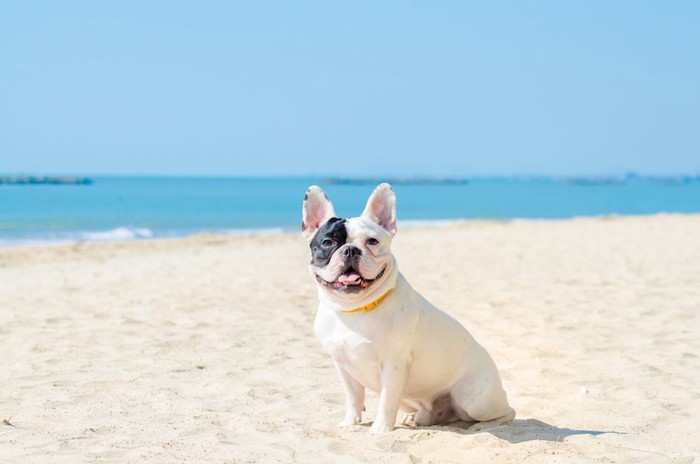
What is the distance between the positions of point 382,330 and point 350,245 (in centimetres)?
43

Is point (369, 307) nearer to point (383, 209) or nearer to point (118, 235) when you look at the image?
point (383, 209)

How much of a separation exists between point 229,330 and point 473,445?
158 inches

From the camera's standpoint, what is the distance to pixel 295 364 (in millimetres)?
6066

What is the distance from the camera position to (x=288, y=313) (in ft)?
27.3

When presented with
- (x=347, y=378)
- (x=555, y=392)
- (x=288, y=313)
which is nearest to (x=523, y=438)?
(x=347, y=378)

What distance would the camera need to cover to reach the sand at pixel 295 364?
3766 millimetres

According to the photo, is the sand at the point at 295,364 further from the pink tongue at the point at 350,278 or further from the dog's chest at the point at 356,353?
the pink tongue at the point at 350,278

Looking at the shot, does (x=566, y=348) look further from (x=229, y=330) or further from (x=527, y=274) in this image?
(x=527, y=274)

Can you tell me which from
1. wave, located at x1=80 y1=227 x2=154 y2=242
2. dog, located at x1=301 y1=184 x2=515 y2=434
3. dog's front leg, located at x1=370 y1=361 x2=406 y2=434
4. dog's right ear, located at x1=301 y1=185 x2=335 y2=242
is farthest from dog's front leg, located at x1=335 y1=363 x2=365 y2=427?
wave, located at x1=80 y1=227 x2=154 y2=242

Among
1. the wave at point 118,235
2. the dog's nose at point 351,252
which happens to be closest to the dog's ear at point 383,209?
the dog's nose at point 351,252

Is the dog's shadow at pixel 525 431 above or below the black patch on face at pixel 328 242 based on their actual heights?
below

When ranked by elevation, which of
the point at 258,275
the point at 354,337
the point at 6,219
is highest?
the point at 354,337

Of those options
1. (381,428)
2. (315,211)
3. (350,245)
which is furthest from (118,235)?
(350,245)

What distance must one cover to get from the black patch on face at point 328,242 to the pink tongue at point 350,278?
0.39 feet
